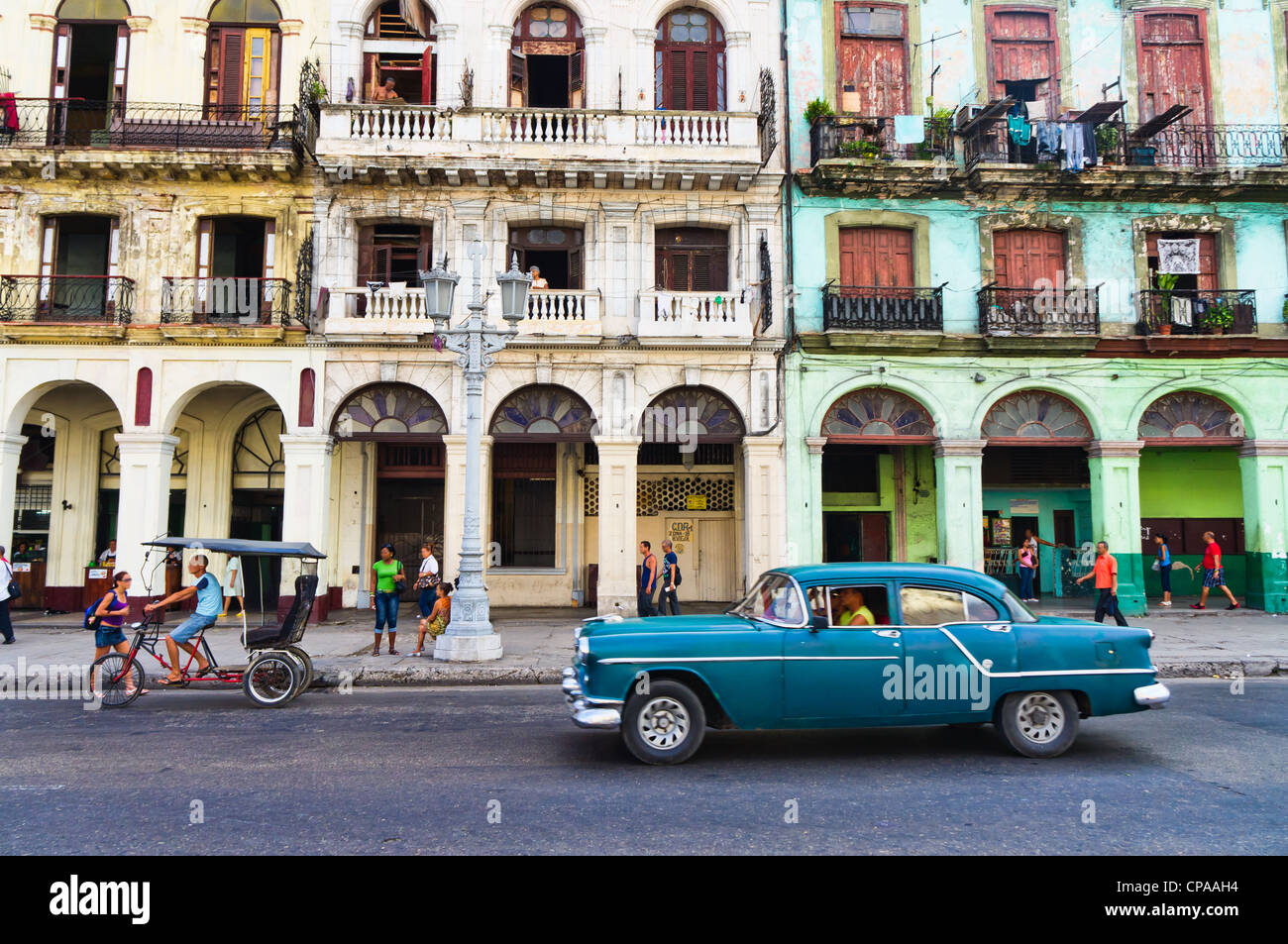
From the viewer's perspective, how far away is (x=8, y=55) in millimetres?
17562

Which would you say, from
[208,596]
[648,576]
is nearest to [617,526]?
[648,576]

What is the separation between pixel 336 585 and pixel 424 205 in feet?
29.8

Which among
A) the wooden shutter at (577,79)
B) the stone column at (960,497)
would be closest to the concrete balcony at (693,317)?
the wooden shutter at (577,79)

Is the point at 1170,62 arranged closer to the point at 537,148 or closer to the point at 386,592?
→ the point at 537,148

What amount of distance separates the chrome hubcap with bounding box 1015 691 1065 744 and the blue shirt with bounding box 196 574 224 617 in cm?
893

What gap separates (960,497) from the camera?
17859 mm

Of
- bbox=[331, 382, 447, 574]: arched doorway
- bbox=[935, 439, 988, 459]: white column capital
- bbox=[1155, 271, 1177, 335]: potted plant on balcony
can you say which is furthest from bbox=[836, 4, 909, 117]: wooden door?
bbox=[331, 382, 447, 574]: arched doorway

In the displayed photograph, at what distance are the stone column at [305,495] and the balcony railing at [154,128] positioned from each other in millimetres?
6462

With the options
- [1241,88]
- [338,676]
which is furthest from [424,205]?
[1241,88]

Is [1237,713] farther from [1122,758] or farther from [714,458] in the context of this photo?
[714,458]

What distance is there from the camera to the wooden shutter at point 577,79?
59.9ft

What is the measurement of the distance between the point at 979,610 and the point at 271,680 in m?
8.10

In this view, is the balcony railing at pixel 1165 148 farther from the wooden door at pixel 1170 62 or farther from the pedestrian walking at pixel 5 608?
the pedestrian walking at pixel 5 608

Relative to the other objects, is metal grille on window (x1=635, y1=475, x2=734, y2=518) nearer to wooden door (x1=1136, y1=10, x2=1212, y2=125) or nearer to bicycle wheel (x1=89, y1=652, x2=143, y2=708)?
bicycle wheel (x1=89, y1=652, x2=143, y2=708)
